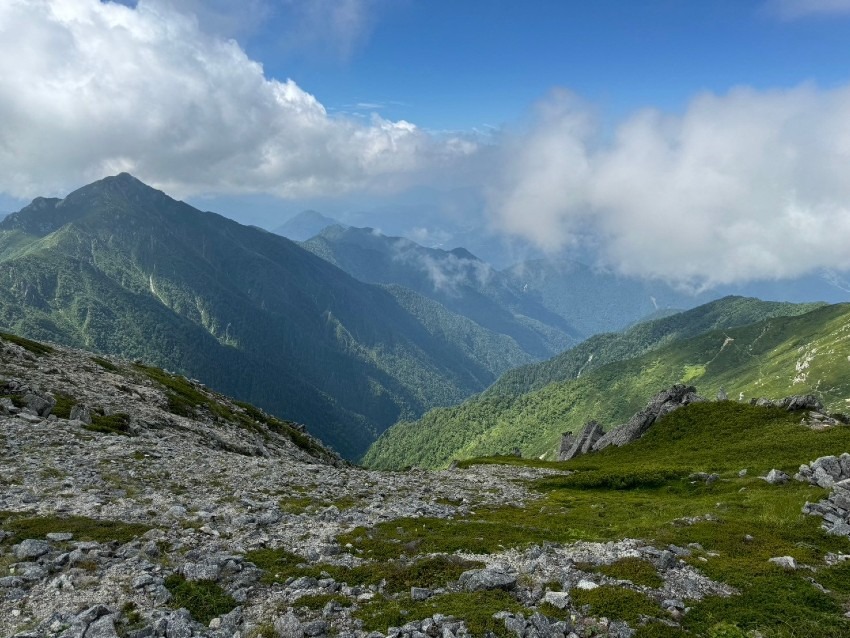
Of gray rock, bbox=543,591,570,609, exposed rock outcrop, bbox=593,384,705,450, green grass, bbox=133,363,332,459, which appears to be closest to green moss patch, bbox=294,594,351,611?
gray rock, bbox=543,591,570,609

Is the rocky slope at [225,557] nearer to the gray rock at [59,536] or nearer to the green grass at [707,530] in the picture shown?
the gray rock at [59,536]

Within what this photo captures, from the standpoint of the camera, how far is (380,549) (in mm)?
22719

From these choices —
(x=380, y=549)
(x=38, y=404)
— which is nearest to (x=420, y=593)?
(x=380, y=549)

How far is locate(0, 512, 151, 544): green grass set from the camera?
21.3 metres

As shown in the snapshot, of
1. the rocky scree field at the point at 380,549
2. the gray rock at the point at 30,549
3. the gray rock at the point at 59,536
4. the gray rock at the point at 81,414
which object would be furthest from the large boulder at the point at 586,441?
the gray rock at the point at 30,549

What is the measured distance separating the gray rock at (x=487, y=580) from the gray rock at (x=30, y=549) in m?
16.6

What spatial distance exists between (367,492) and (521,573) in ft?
69.4

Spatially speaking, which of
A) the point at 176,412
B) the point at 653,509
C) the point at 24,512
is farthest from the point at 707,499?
the point at 176,412

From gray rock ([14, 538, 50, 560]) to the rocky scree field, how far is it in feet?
0.20

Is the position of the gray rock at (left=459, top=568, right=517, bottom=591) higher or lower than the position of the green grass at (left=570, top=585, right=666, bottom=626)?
lower

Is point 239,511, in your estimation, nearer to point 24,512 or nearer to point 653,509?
point 24,512

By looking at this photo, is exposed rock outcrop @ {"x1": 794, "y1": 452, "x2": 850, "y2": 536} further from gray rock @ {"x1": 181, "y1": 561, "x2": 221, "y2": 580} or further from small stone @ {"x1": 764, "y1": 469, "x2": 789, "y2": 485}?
gray rock @ {"x1": 181, "y1": 561, "x2": 221, "y2": 580}

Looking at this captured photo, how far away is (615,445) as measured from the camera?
85.1 meters

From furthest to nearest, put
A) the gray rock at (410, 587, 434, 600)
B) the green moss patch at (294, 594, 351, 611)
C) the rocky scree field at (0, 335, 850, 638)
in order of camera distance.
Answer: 1. the gray rock at (410, 587, 434, 600)
2. the green moss patch at (294, 594, 351, 611)
3. the rocky scree field at (0, 335, 850, 638)
